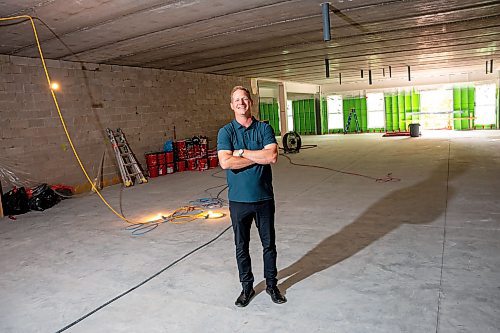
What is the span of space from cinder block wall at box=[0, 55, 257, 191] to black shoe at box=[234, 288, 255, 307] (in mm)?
6136

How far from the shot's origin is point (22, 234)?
5.07 meters

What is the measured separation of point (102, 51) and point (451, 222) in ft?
22.0

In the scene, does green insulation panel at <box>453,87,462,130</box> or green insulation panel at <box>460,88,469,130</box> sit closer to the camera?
green insulation panel at <box>460,88,469,130</box>

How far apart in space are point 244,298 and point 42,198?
5.36 m

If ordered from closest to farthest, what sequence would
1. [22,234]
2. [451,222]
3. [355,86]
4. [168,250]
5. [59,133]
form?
[168,250]
[451,222]
[22,234]
[59,133]
[355,86]

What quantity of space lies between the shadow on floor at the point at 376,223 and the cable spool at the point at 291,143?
6719mm

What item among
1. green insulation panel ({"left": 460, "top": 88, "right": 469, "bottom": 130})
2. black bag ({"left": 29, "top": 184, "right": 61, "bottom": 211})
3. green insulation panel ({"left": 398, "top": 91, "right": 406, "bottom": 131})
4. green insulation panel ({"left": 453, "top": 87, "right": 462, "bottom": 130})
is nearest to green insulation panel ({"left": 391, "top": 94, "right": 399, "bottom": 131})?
green insulation panel ({"left": 398, "top": 91, "right": 406, "bottom": 131})

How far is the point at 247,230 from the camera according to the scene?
268 centimetres

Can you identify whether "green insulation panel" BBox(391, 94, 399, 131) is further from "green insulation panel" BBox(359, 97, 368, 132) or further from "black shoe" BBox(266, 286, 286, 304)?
"black shoe" BBox(266, 286, 286, 304)

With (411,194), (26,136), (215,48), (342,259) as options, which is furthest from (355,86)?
(342,259)

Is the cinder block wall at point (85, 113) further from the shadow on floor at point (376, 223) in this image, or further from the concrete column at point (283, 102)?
the concrete column at point (283, 102)

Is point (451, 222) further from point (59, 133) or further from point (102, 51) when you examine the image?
point (59, 133)

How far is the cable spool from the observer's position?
1325 cm

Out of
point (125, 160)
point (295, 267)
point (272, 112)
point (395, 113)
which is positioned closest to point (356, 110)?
point (395, 113)
